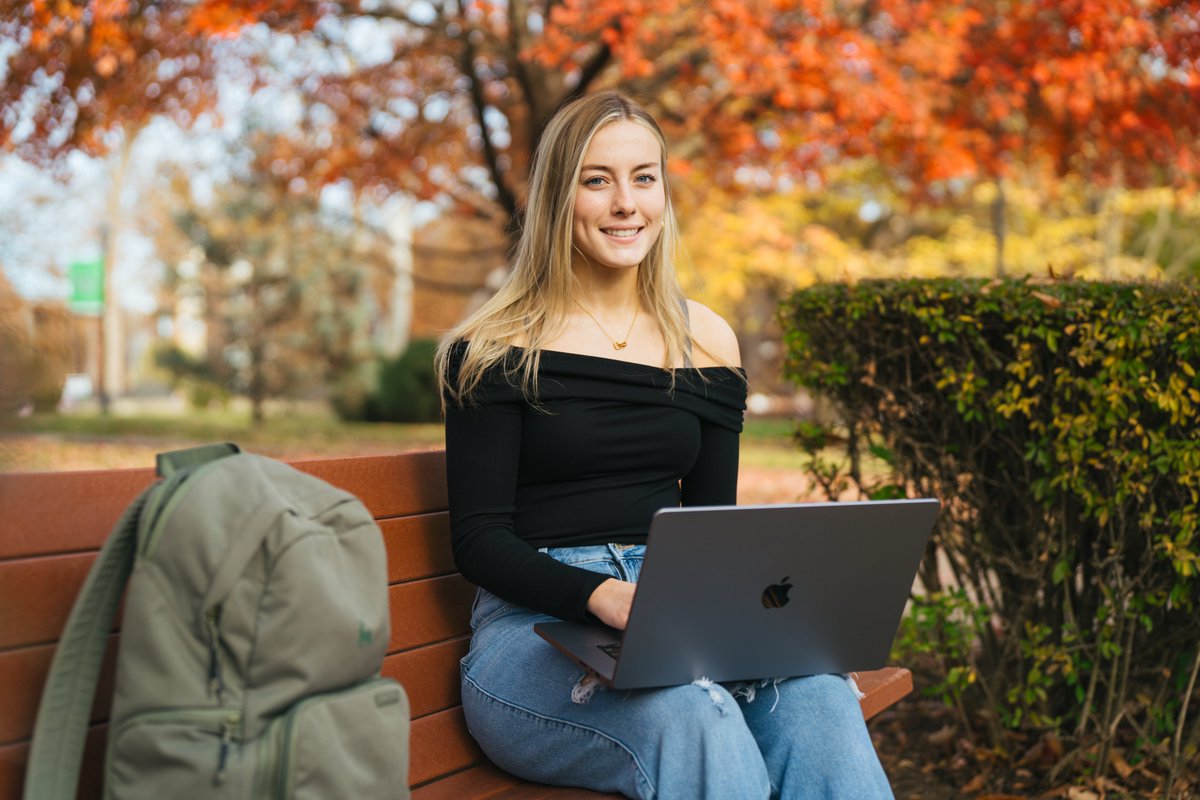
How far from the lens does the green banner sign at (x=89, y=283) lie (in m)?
20.2

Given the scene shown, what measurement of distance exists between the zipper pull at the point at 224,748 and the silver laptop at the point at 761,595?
0.63 meters

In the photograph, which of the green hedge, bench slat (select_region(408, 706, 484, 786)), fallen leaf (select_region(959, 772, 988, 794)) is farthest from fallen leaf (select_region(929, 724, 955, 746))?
bench slat (select_region(408, 706, 484, 786))

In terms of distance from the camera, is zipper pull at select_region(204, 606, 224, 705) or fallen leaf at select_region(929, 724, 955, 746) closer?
zipper pull at select_region(204, 606, 224, 705)

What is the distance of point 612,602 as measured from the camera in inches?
84.6

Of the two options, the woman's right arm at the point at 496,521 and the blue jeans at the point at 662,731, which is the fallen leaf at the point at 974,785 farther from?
the woman's right arm at the point at 496,521

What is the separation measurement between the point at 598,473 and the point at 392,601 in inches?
20.0

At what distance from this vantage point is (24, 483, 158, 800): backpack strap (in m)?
1.67

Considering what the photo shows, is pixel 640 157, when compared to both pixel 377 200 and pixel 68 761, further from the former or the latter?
pixel 377 200

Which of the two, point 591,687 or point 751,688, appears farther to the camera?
point 751,688

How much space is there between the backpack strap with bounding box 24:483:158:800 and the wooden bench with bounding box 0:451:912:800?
16cm

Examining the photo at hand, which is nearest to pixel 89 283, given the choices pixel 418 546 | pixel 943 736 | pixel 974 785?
pixel 943 736

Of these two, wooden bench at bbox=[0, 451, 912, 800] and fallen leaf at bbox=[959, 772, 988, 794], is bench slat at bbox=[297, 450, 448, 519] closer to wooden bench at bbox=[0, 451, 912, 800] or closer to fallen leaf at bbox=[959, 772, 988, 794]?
wooden bench at bbox=[0, 451, 912, 800]

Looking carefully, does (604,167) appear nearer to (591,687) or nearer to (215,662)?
(591,687)

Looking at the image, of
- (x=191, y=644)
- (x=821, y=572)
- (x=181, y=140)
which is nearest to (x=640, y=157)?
(x=821, y=572)
